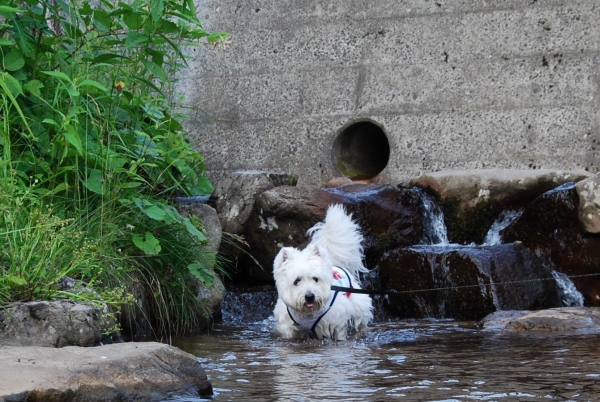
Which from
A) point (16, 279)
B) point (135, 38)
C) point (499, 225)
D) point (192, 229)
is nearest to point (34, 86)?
point (135, 38)

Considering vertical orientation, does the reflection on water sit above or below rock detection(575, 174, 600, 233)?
below

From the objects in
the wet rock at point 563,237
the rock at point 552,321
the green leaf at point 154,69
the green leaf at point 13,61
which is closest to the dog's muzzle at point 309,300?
the rock at point 552,321

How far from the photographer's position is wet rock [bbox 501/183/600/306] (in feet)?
23.8

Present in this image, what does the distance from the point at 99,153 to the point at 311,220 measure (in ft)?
8.06

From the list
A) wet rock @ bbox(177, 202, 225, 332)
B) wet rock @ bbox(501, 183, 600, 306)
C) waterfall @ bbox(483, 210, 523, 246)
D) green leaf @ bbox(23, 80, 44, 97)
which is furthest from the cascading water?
green leaf @ bbox(23, 80, 44, 97)

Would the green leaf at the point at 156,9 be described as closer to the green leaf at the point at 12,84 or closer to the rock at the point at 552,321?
the green leaf at the point at 12,84

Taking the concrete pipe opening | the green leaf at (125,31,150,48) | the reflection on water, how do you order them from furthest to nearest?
the concrete pipe opening
the green leaf at (125,31,150,48)
the reflection on water

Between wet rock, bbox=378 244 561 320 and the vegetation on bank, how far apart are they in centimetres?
165

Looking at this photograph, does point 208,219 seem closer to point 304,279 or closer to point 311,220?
point 311,220

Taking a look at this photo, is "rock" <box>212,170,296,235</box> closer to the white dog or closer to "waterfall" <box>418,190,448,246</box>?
"waterfall" <box>418,190,448,246</box>

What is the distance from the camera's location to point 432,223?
8109 millimetres

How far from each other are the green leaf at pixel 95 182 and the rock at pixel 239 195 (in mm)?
2376

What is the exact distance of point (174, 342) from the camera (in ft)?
18.8

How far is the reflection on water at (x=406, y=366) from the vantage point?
3791mm
